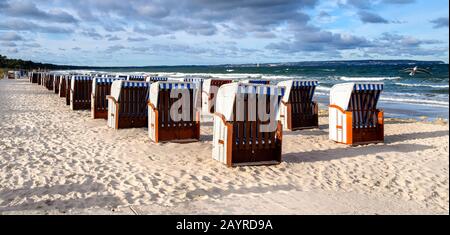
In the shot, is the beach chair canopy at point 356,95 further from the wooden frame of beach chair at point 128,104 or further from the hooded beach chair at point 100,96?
the hooded beach chair at point 100,96

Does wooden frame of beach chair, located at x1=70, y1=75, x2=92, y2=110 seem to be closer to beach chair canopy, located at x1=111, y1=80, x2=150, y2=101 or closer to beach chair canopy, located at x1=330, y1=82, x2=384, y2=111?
beach chair canopy, located at x1=111, y1=80, x2=150, y2=101

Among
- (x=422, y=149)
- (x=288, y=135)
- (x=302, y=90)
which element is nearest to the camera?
(x=422, y=149)

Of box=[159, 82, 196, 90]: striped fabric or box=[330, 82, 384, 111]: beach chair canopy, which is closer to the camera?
box=[159, 82, 196, 90]: striped fabric

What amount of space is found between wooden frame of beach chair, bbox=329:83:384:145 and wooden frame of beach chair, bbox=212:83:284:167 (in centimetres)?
278

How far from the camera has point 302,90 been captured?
36.8 feet

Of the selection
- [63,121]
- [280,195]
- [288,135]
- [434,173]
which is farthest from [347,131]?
[63,121]

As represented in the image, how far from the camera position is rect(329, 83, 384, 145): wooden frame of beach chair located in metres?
9.07

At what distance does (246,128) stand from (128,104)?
496 centimetres

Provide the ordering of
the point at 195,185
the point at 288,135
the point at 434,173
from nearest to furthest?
the point at 195,185 < the point at 434,173 < the point at 288,135

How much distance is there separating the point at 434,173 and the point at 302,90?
4.82 meters

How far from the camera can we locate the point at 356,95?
922 cm

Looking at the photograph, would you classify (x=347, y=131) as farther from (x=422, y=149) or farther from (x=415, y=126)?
(x=415, y=126)

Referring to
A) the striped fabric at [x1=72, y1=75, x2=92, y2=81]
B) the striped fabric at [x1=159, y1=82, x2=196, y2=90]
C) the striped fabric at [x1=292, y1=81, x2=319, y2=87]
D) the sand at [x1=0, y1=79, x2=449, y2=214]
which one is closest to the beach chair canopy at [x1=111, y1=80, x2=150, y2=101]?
the sand at [x1=0, y1=79, x2=449, y2=214]
